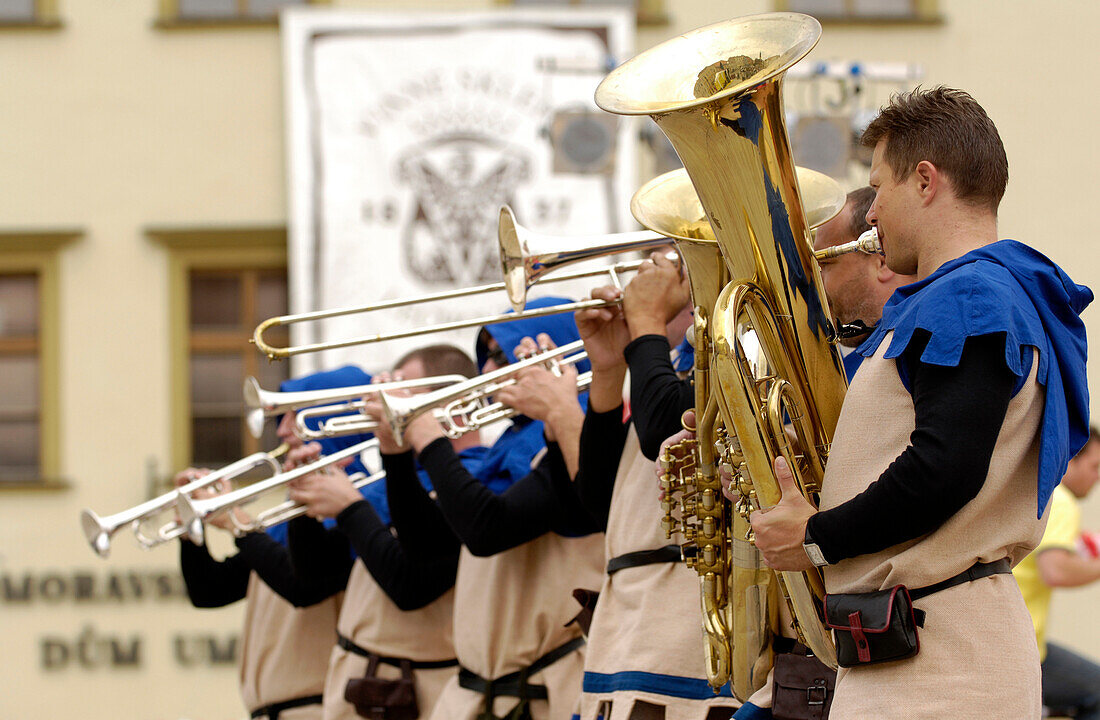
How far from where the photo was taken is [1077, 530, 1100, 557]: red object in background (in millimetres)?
5785

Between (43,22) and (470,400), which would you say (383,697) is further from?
(43,22)

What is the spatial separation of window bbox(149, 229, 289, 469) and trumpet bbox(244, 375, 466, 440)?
20.9ft

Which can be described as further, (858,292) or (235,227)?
(235,227)

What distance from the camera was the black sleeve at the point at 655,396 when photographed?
321 cm

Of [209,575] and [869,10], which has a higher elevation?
[869,10]

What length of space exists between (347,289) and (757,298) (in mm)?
8499

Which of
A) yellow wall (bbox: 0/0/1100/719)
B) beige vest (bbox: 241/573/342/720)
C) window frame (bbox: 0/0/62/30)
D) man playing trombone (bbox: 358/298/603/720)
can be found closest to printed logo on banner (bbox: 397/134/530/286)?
yellow wall (bbox: 0/0/1100/719)

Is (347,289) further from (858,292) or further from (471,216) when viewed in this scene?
(858,292)

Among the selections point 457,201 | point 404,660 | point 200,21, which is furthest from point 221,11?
point 404,660

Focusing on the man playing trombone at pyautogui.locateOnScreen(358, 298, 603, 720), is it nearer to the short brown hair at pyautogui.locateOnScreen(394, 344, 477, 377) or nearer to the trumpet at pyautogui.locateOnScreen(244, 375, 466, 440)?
the trumpet at pyautogui.locateOnScreen(244, 375, 466, 440)

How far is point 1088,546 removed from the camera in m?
5.87

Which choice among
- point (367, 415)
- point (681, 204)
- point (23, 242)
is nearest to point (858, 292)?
point (681, 204)

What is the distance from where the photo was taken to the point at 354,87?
11.0 metres

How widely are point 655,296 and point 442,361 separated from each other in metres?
1.76
